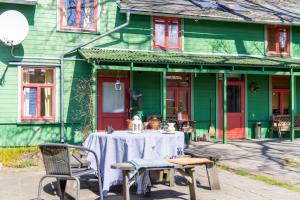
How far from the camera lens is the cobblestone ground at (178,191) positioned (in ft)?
22.0

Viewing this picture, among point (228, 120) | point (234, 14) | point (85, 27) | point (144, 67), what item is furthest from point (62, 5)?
point (228, 120)

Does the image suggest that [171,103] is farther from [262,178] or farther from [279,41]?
[262,178]

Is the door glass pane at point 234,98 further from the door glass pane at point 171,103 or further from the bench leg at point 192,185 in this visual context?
the bench leg at point 192,185

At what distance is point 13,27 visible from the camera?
40.8ft

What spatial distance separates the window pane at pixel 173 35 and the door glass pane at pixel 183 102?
1797mm

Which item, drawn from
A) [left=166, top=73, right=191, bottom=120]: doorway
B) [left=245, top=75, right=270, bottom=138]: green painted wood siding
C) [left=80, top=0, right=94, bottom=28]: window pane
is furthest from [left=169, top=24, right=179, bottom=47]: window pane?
[left=245, top=75, right=270, bottom=138]: green painted wood siding

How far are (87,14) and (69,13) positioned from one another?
596mm

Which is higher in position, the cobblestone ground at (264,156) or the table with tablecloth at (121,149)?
the table with tablecloth at (121,149)

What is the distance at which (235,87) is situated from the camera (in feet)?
54.1

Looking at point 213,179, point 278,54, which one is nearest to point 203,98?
point 278,54

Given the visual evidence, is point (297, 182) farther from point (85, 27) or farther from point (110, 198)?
point (85, 27)

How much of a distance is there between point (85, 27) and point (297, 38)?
8.73 meters

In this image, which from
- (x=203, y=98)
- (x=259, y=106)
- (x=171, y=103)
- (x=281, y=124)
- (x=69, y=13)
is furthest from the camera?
(x=259, y=106)

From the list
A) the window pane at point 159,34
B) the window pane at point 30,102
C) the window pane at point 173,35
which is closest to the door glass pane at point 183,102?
the window pane at point 173,35
